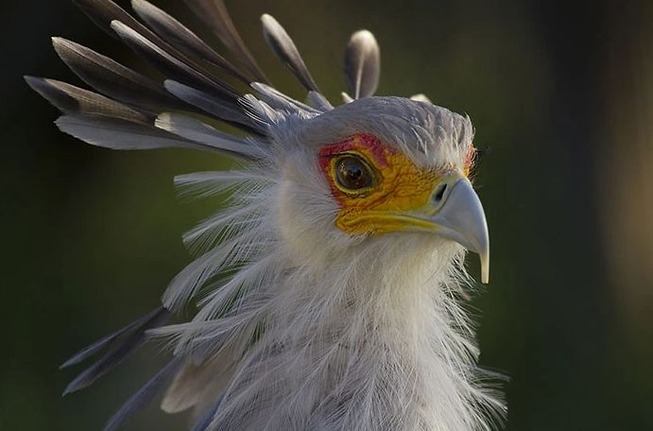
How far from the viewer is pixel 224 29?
6.24 feet

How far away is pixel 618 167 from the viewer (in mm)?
3941

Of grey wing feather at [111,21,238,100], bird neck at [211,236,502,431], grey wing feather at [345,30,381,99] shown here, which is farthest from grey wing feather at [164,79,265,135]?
grey wing feather at [345,30,381,99]

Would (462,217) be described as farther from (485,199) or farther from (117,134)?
(485,199)

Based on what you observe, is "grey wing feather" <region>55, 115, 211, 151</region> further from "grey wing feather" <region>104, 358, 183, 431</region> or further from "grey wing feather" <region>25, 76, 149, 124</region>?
"grey wing feather" <region>104, 358, 183, 431</region>

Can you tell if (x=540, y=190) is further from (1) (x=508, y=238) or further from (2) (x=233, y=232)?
(2) (x=233, y=232)

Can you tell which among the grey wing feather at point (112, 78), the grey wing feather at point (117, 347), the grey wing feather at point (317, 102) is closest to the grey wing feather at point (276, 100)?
the grey wing feather at point (317, 102)

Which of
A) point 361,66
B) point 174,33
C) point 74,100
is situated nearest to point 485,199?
point 361,66

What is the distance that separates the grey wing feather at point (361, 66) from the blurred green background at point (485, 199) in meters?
1.29

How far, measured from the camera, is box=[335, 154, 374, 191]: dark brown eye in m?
1.56

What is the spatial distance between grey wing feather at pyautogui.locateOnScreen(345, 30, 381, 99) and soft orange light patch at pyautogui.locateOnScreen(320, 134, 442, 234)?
1.93ft

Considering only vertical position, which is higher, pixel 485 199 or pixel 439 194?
pixel 439 194

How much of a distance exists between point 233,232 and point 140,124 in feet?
0.81

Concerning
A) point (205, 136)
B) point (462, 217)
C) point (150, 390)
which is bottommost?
point (150, 390)

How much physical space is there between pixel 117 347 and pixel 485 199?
91.0 inches
